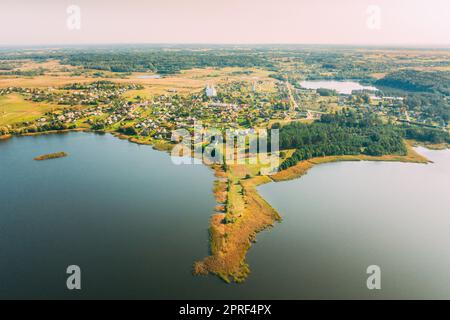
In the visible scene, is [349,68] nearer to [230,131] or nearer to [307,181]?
[230,131]

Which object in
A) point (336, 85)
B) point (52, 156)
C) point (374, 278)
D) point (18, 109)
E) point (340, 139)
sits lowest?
point (374, 278)

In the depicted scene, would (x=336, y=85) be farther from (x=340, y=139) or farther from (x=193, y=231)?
(x=193, y=231)

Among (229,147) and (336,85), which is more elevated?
(336,85)

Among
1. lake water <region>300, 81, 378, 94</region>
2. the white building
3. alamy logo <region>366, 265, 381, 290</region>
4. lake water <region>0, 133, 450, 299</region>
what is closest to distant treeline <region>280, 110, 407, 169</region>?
lake water <region>0, 133, 450, 299</region>

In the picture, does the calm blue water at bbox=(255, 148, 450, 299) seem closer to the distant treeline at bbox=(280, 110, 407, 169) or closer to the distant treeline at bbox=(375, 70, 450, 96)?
the distant treeline at bbox=(280, 110, 407, 169)

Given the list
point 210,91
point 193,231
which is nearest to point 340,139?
point 193,231
